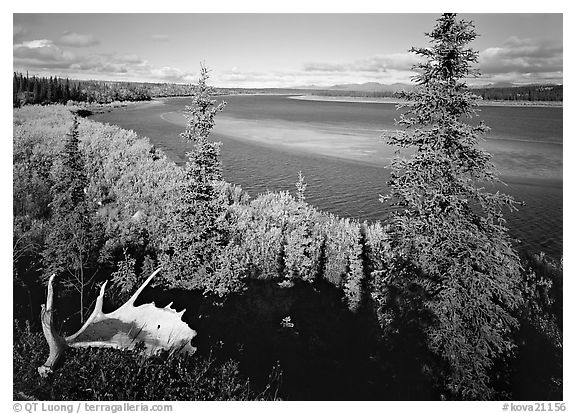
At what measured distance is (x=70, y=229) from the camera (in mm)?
9500

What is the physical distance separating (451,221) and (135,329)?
22.9ft

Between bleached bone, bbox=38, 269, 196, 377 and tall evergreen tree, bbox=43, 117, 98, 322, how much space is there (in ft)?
2.44

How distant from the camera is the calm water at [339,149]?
32.0 feet

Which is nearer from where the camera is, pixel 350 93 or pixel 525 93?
pixel 525 93

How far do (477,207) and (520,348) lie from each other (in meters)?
3.61

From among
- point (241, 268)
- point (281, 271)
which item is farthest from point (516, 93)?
point (241, 268)

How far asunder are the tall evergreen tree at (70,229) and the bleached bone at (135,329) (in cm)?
74

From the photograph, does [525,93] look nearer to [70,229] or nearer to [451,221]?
[451,221]

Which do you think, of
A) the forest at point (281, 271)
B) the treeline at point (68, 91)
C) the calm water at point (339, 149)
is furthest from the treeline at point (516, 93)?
the treeline at point (68, 91)

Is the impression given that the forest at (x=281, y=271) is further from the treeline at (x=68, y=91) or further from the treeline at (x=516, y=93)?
the treeline at (x=516, y=93)
